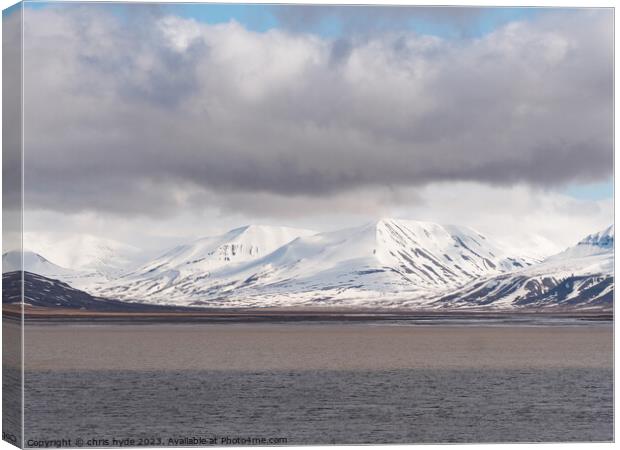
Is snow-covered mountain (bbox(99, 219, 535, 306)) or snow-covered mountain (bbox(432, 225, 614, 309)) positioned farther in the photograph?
snow-covered mountain (bbox(99, 219, 535, 306))

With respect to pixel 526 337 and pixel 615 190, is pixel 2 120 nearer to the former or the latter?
pixel 615 190

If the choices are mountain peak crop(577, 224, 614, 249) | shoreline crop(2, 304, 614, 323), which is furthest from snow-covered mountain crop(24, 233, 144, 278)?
mountain peak crop(577, 224, 614, 249)

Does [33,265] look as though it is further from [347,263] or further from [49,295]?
[347,263]

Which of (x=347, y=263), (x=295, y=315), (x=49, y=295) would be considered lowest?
(x=295, y=315)

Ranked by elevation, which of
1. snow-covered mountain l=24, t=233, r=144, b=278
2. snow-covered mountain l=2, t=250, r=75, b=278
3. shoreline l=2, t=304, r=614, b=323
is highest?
snow-covered mountain l=24, t=233, r=144, b=278

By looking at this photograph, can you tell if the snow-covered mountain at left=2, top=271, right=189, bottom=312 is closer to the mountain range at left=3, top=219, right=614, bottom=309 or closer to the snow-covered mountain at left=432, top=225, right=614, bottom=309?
the mountain range at left=3, top=219, right=614, bottom=309

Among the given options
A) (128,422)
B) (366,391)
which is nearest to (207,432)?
(128,422)

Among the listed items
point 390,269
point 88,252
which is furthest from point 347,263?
Answer: point 88,252
